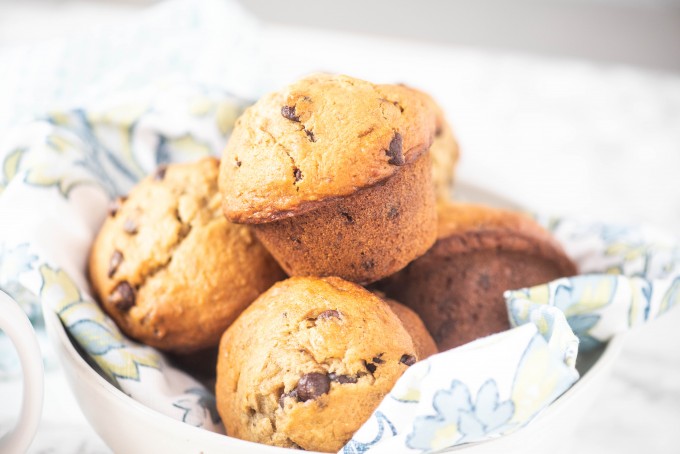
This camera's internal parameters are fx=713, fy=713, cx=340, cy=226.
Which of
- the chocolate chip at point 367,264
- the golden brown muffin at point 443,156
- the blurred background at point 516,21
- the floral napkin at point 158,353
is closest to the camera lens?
the floral napkin at point 158,353

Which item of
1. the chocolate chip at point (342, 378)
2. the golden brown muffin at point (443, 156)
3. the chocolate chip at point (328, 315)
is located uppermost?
the golden brown muffin at point (443, 156)

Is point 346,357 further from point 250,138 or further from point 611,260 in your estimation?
point 611,260

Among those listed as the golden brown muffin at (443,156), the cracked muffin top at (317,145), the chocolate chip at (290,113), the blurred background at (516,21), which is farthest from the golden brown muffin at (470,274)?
the blurred background at (516,21)

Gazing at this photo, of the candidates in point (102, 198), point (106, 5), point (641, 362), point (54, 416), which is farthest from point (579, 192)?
→ point (106, 5)

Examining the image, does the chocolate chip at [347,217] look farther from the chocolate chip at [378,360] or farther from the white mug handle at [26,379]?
the white mug handle at [26,379]

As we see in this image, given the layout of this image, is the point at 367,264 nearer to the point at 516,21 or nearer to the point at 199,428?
the point at 199,428

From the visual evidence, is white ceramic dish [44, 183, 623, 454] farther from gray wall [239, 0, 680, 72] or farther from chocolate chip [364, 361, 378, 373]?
gray wall [239, 0, 680, 72]

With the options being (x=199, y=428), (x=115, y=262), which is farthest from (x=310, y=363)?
(x=115, y=262)
